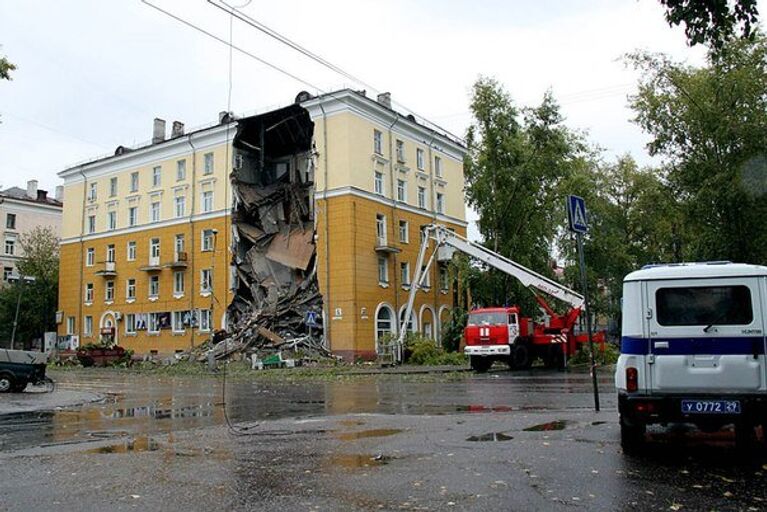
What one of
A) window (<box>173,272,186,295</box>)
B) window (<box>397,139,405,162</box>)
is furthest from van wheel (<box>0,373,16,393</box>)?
window (<box>397,139,405,162</box>)

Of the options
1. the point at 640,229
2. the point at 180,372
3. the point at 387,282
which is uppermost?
the point at 640,229

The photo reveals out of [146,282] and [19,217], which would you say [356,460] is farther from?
[19,217]

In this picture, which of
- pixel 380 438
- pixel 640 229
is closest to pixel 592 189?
pixel 640 229

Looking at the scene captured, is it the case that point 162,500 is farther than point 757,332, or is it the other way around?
point 757,332

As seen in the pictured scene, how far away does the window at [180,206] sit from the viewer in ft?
176

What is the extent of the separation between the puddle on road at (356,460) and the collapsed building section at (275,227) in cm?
3622

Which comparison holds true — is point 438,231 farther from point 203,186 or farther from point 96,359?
point 96,359

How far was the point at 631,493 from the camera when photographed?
6254 mm

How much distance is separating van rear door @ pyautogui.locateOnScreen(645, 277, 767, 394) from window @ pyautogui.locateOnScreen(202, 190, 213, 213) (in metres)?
46.6

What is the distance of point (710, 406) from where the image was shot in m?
7.82

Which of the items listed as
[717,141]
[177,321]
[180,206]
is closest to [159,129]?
[180,206]

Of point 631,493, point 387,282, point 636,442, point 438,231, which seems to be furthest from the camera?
point 387,282

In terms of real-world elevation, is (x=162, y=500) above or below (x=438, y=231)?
below

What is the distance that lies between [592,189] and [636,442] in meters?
45.7
